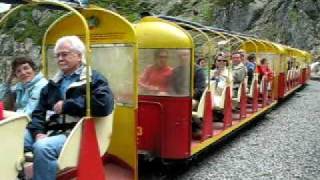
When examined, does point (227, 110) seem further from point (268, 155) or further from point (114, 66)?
point (114, 66)

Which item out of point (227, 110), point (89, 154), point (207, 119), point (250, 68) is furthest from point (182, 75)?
point (250, 68)

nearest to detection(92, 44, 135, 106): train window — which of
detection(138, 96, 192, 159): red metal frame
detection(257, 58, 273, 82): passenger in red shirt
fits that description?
detection(138, 96, 192, 159): red metal frame

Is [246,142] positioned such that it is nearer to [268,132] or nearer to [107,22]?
[268,132]

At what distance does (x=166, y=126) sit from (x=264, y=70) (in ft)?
22.8

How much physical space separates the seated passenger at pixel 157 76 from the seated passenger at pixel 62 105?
1967 mm

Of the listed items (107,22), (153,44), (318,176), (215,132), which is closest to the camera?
(107,22)

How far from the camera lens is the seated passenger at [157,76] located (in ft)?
19.8

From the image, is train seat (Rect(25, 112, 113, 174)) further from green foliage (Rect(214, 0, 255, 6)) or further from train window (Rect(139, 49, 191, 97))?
green foliage (Rect(214, 0, 255, 6))

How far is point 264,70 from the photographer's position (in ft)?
40.7

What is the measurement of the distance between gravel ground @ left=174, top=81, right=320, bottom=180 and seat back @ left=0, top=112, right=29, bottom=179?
334 centimetres

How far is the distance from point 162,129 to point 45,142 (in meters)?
2.43

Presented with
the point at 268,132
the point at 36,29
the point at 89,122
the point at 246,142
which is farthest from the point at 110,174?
the point at 36,29

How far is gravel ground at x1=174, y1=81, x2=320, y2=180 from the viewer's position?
21.6ft

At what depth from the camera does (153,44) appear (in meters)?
6.00
